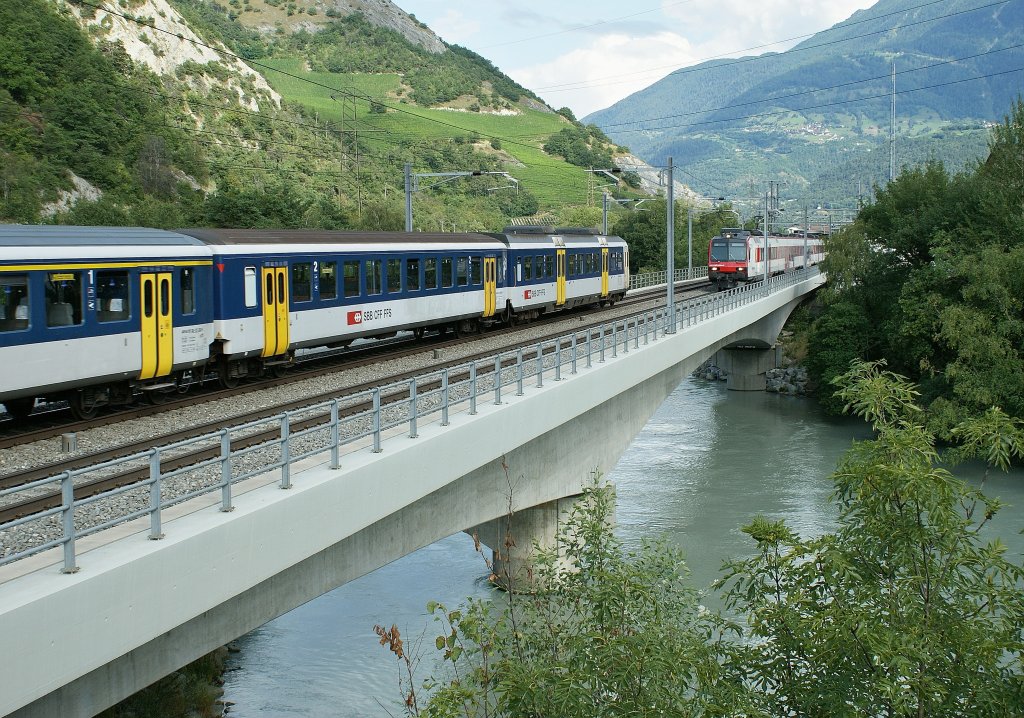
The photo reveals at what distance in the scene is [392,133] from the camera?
12325 centimetres

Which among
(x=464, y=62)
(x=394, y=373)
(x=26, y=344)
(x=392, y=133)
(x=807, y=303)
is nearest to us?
(x=26, y=344)

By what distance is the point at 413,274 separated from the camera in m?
26.3

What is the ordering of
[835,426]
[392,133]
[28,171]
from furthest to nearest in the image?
[392,133], [28,171], [835,426]

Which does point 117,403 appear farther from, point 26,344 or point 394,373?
point 394,373

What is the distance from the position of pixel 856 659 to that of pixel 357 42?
177100mm

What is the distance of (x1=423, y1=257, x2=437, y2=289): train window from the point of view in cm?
2688

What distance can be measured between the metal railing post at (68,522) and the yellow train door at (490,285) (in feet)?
73.8

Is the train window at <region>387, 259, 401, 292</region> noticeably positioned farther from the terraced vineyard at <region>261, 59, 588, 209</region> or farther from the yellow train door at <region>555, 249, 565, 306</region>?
the terraced vineyard at <region>261, 59, 588, 209</region>

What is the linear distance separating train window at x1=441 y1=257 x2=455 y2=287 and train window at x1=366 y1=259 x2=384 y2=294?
334 centimetres

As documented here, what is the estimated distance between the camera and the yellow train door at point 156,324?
1697cm

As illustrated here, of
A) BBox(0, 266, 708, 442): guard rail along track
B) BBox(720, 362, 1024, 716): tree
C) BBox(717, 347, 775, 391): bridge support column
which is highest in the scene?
BBox(0, 266, 708, 442): guard rail along track

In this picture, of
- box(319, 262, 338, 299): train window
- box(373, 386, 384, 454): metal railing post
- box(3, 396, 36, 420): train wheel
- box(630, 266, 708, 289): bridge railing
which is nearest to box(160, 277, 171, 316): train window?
box(3, 396, 36, 420): train wheel

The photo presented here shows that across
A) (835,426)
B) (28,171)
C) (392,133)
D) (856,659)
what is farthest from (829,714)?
(392,133)

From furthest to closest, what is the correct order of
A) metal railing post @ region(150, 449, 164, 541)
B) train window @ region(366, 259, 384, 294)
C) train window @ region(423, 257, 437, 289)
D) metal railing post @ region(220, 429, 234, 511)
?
train window @ region(423, 257, 437, 289) < train window @ region(366, 259, 384, 294) < metal railing post @ region(220, 429, 234, 511) < metal railing post @ region(150, 449, 164, 541)
